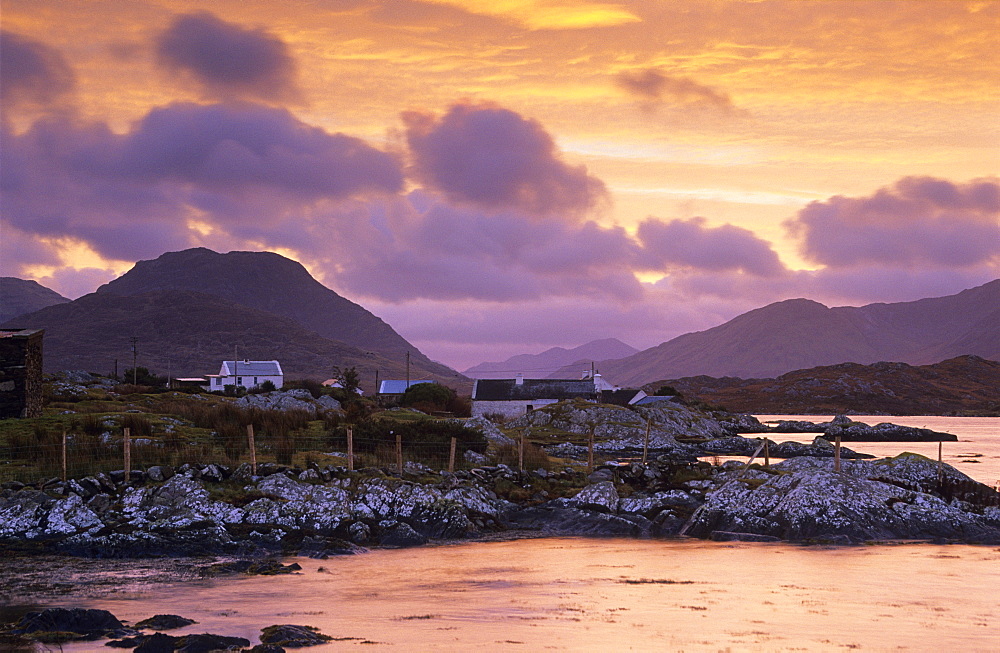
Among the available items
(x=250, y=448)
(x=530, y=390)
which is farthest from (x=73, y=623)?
(x=530, y=390)

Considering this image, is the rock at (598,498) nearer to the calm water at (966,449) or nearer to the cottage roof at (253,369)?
the calm water at (966,449)

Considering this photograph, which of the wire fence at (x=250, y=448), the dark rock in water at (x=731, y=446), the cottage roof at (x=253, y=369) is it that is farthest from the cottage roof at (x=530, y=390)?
the wire fence at (x=250, y=448)

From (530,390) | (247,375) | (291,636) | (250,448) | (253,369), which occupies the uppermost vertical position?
(253,369)

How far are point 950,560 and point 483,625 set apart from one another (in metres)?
16.2

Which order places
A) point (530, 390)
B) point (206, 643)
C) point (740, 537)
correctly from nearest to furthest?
point (206, 643) → point (740, 537) → point (530, 390)

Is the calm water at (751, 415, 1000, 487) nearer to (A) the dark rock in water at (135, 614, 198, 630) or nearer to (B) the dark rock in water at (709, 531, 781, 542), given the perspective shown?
(B) the dark rock in water at (709, 531, 781, 542)

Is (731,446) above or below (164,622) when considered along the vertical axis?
below

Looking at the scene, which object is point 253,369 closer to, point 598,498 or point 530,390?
point 530,390

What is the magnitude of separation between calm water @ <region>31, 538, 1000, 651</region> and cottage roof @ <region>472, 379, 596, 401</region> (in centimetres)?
8218

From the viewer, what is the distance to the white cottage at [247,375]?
14470 cm

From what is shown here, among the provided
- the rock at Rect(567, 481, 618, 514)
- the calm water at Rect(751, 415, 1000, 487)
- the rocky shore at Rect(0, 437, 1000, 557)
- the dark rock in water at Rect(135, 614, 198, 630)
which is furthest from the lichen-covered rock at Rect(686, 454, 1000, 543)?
the dark rock in water at Rect(135, 614, 198, 630)

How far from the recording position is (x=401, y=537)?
3016 cm

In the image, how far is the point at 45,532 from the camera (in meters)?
28.6

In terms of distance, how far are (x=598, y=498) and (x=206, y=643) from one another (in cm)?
2123
